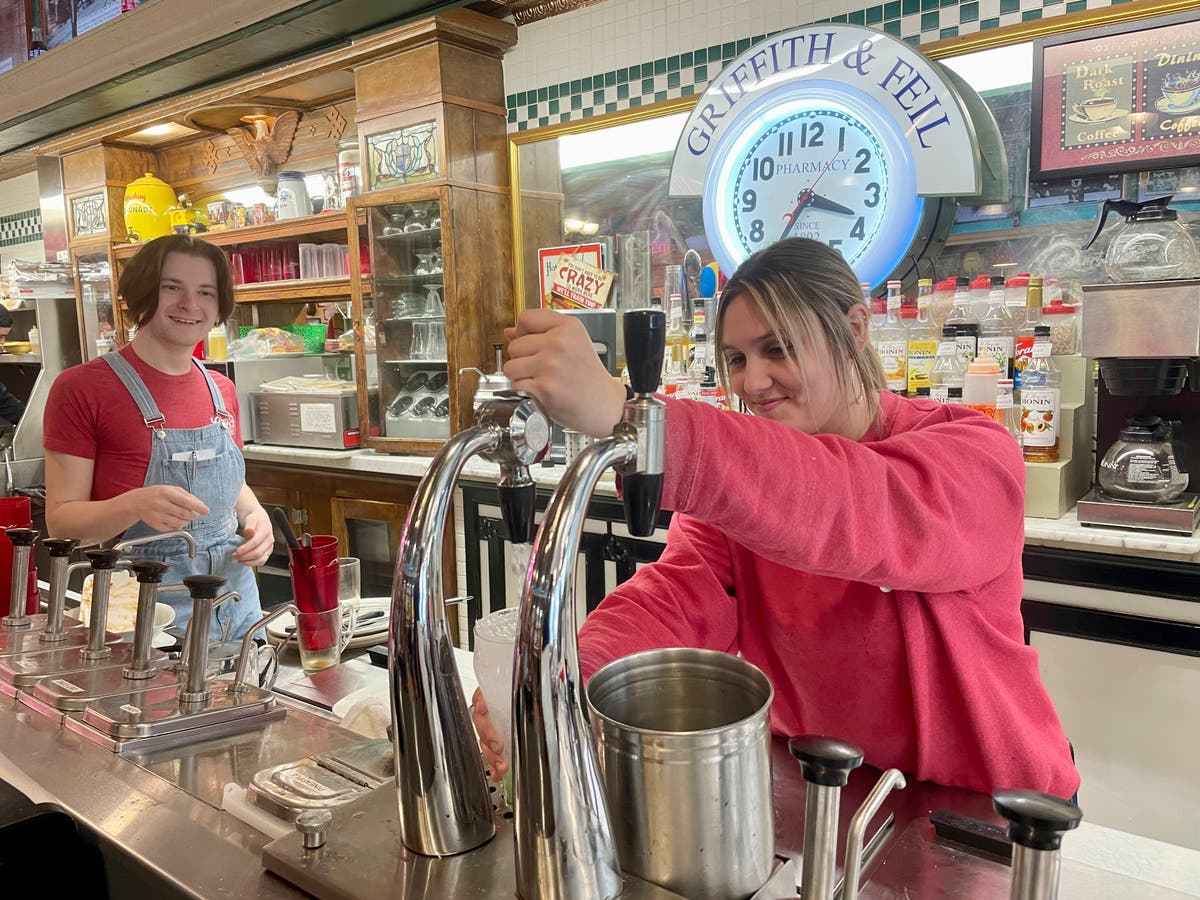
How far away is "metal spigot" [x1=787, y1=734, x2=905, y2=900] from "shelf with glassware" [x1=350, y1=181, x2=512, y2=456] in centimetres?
336

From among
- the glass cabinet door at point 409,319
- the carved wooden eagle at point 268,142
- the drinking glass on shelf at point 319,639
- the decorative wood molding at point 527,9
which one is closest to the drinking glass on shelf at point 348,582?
the drinking glass on shelf at point 319,639

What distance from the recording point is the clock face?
2.82 m

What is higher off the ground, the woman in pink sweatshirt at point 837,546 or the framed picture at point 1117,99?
the framed picture at point 1117,99

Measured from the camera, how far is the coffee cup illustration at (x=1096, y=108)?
8.39 feet

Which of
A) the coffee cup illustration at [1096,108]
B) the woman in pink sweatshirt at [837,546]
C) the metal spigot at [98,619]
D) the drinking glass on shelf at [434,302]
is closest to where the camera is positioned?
the woman in pink sweatshirt at [837,546]

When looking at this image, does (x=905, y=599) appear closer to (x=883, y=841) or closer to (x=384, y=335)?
(x=883, y=841)

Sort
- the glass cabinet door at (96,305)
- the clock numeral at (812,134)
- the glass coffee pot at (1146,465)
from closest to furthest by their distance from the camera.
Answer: the glass coffee pot at (1146,465) < the clock numeral at (812,134) < the glass cabinet door at (96,305)

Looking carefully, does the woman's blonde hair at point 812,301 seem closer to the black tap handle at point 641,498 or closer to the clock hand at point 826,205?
the black tap handle at point 641,498

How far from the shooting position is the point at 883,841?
89 cm

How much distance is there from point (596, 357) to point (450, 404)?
10.9ft

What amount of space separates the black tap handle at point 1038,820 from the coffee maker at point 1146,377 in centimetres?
191

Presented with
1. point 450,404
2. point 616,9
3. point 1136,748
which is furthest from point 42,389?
point 1136,748

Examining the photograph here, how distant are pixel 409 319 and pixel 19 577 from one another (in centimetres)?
266

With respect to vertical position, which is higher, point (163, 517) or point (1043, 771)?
point (163, 517)
